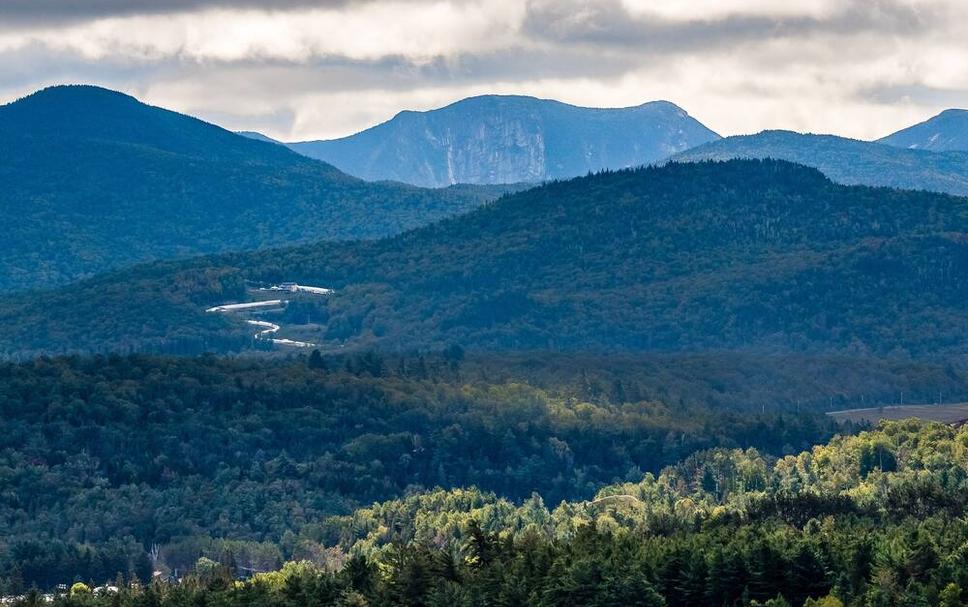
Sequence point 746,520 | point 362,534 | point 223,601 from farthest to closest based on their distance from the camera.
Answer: point 362,534 < point 746,520 < point 223,601

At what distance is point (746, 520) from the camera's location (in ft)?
502

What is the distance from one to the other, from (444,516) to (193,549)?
854 inches

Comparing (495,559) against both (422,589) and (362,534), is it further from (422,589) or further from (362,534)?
(362,534)

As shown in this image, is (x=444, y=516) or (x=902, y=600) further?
(x=444, y=516)

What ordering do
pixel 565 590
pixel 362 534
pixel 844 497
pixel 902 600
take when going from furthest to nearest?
pixel 362 534 < pixel 844 497 < pixel 565 590 < pixel 902 600

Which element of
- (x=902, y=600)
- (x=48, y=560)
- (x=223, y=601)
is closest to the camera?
(x=902, y=600)

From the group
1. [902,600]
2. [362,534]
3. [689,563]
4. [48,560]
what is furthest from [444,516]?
[902,600]

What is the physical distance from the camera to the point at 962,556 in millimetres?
116688

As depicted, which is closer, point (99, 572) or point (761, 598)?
point (761, 598)

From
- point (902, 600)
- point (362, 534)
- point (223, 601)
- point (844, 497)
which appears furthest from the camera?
point (362, 534)

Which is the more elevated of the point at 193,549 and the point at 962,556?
the point at 962,556

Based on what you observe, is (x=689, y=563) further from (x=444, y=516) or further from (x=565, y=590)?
(x=444, y=516)

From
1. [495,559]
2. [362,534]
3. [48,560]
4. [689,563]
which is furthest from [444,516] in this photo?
[689,563]

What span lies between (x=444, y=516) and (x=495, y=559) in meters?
60.1
